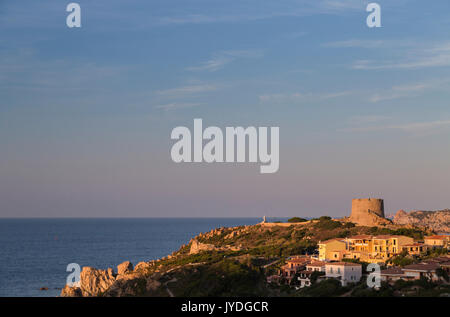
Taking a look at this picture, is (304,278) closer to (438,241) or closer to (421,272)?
(421,272)

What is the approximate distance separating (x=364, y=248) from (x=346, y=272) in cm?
1440

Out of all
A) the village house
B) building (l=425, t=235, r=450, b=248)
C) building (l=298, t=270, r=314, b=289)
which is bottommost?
building (l=298, t=270, r=314, b=289)

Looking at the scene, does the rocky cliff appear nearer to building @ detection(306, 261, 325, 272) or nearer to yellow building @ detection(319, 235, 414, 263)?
yellow building @ detection(319, 235, 414, 263)

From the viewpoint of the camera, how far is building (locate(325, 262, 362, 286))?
45.4 metres

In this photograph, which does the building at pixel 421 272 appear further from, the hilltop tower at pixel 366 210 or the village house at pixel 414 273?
the hilltop tower at pixel 366 210

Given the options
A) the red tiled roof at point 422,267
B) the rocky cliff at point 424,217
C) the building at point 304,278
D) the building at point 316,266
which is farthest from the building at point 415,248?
the rocky cliff at point 424,217

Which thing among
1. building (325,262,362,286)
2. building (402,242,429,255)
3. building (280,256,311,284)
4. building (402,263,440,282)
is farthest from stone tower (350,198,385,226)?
building (402,263,440,282)

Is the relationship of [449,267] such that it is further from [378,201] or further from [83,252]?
[83,252]

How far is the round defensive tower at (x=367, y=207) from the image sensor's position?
82688mm

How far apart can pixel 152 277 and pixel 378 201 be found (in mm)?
47812

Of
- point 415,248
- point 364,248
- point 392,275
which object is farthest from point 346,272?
point 364,248

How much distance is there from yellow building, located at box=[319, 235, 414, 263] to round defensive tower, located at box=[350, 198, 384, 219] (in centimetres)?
2238

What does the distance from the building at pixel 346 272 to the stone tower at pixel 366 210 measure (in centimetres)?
3623

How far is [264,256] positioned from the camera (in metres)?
61.6
